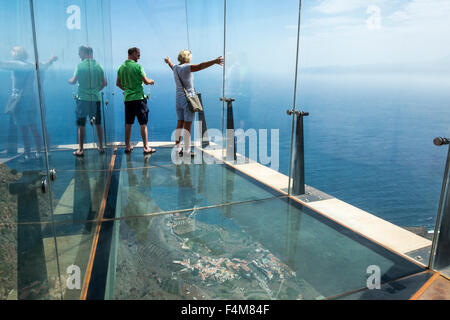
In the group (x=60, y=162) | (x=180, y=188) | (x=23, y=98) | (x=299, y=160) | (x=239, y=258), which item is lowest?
(x=239, y=258)

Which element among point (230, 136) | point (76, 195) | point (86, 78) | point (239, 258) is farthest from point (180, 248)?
point (230, 136)

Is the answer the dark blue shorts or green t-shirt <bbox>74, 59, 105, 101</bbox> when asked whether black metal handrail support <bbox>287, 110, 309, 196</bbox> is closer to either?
green t-shirt <bbox>74, 59, 105, 101</bbox>

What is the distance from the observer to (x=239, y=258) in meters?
2.09

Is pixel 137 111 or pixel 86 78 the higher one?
pixel 86 78

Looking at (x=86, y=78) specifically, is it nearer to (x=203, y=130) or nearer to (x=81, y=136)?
(x=81, y=136)

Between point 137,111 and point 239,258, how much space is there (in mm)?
2810

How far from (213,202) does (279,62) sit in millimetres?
1456

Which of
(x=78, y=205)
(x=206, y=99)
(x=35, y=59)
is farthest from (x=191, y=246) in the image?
(x=206, y=99)

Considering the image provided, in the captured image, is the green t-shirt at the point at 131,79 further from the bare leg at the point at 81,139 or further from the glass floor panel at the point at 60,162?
the bare leg at the point at 81,139

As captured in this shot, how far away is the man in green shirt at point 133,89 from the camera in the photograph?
4.14 metres

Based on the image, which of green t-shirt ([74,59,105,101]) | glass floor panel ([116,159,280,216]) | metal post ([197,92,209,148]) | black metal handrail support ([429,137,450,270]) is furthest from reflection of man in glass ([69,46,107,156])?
metal post ([197,92,209,148])

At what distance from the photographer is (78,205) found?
1836 mm
